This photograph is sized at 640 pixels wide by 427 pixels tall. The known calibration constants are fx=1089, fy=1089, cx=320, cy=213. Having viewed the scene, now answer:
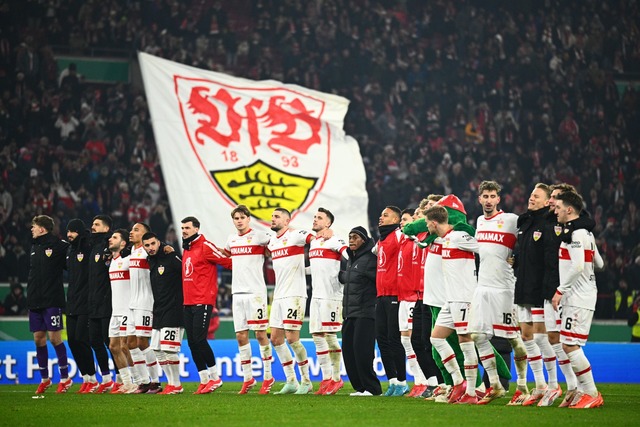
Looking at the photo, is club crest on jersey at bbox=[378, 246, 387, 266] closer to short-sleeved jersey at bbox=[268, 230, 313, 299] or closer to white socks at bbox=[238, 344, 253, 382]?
short-sleeved jersey at bbox=[268, 230, 313, 299]

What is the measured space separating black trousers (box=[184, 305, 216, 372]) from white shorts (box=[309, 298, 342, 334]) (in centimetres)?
147

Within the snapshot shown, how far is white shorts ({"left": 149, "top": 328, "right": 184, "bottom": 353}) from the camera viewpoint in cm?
1504

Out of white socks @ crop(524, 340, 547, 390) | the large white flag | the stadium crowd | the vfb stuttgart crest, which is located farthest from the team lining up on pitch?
the stadium crowd

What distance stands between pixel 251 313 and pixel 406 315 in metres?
2.28

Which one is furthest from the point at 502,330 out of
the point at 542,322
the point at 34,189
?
the point at 34,189

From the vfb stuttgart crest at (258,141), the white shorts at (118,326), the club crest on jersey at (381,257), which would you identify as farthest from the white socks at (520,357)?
the vfb stuttgart crest at (258,141)

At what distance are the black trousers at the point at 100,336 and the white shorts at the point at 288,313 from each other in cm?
269

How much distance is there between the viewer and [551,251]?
1173 centimetres

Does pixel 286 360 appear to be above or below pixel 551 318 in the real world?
below

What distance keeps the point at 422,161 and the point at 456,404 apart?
17.3 m

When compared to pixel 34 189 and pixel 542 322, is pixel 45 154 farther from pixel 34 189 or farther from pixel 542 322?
pixel 542 322

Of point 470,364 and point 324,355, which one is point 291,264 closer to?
point 324,355

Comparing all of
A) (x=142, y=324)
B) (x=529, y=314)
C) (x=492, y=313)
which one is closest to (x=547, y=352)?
(x=529, y=314)

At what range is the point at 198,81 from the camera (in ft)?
68.6
